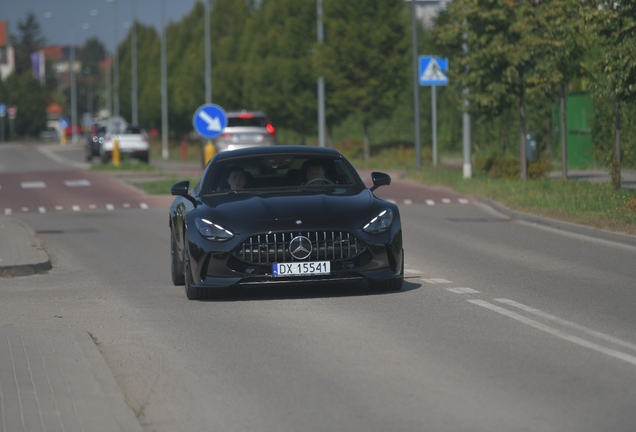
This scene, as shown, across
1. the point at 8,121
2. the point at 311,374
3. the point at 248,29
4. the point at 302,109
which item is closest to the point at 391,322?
the point at 311,374

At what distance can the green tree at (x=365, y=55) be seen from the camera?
48.2 m

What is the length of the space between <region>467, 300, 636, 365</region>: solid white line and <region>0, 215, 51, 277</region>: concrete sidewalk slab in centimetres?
606

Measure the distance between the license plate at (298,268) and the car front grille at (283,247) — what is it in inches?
A: 1.8

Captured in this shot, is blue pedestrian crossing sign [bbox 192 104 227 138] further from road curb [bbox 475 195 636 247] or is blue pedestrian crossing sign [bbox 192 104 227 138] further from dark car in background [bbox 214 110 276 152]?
road curb [bbox 475 195 636 247]

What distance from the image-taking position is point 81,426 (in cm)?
657

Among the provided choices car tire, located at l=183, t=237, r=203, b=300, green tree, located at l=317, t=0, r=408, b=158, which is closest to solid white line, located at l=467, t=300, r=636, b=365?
car tire, located at l=183, t=237, r=203, b=300

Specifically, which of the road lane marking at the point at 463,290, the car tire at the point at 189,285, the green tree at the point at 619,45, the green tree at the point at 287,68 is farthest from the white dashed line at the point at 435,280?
the green tree at the point at 287,68

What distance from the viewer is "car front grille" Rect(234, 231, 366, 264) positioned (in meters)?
11.3

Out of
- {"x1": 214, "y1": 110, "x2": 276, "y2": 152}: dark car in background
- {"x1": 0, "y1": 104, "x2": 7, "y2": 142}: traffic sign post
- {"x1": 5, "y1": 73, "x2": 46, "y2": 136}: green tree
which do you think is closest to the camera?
{"x1": 214, "y1": 110, "x2": 276, "y2": 152}: dark car in background

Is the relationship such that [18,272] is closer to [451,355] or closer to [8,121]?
[451,355]

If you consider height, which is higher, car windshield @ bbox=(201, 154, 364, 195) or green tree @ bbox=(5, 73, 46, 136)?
green tree @ bbox=(5, 73, 46, 136)

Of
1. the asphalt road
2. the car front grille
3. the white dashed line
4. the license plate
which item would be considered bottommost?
the asphalt road

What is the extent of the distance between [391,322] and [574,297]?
223 centimetres

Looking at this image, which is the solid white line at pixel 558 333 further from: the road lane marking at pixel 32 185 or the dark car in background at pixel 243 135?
the dark car in background at pixel 243 135
